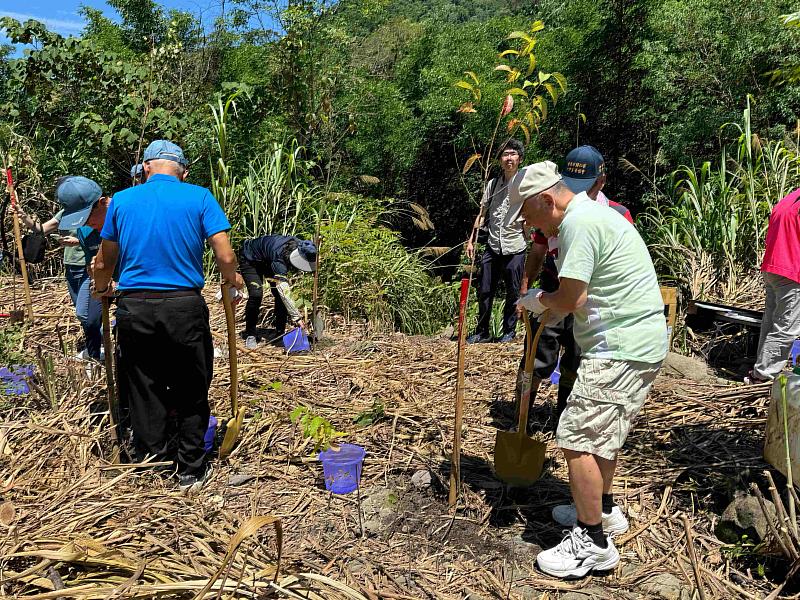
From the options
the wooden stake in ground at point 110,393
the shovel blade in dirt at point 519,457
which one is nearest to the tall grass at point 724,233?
the shovel blade in dirt at point 519,457

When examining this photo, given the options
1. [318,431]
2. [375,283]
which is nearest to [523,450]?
[318,431]

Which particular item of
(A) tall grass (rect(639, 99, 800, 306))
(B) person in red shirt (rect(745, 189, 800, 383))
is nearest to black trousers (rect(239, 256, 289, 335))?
(B) person in red shirt (rect(745, 189, 800, 383))

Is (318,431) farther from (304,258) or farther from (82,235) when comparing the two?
(82,235)

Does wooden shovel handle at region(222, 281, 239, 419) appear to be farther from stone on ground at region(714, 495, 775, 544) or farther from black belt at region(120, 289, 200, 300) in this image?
stone on ground at region(714, 495, 775, 544)

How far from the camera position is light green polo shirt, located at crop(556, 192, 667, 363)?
224 centimetres

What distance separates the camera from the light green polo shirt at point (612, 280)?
Result: 2.24m

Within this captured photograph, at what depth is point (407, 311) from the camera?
6.62 metres

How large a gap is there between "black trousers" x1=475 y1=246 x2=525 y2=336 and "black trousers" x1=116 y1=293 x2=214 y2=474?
2.85 meters

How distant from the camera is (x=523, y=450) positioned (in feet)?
9.72

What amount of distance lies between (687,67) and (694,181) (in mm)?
3532

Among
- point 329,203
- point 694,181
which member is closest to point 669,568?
point 694,181

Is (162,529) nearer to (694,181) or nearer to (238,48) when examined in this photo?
(694,181)

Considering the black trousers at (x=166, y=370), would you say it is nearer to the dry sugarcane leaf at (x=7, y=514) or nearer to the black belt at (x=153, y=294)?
the black belt at (x=153, y=294)

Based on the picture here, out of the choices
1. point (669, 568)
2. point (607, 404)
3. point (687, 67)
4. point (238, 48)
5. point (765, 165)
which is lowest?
point (669, 568)
